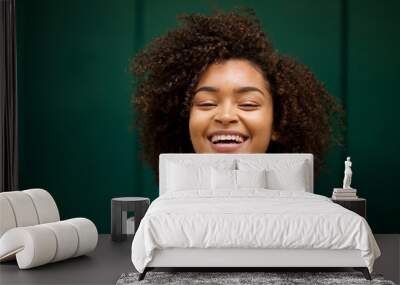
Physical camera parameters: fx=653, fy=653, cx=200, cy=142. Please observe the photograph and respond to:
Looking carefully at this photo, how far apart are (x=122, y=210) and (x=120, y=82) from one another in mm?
1560

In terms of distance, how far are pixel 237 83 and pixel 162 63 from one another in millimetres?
823

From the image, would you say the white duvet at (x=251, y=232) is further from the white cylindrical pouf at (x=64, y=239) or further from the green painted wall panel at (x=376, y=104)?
the green painted wall panel at (x=376, y=104)

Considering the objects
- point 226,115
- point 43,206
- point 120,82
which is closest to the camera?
point 43,206

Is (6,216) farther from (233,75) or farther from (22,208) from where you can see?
(233,75)

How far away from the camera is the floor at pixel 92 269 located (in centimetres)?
466

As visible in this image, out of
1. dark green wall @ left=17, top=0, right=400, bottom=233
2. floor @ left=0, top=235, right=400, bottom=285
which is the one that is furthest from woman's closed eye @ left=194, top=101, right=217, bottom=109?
floor @ left=0, top=235, right=400, bottom=285

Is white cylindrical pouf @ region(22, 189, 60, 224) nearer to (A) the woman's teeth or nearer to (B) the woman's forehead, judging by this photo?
(A) the woman's teeth

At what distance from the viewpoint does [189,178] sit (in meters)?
6.23

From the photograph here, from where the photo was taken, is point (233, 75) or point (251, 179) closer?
point (251, 179)

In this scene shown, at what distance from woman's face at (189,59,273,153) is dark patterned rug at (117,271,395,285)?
2.33 metres

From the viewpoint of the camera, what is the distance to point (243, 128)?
689 centimetres

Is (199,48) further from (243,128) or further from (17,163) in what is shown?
(17,163)

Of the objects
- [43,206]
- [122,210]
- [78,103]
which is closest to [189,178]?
[122,210]

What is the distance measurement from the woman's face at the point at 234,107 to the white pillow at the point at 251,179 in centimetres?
81
